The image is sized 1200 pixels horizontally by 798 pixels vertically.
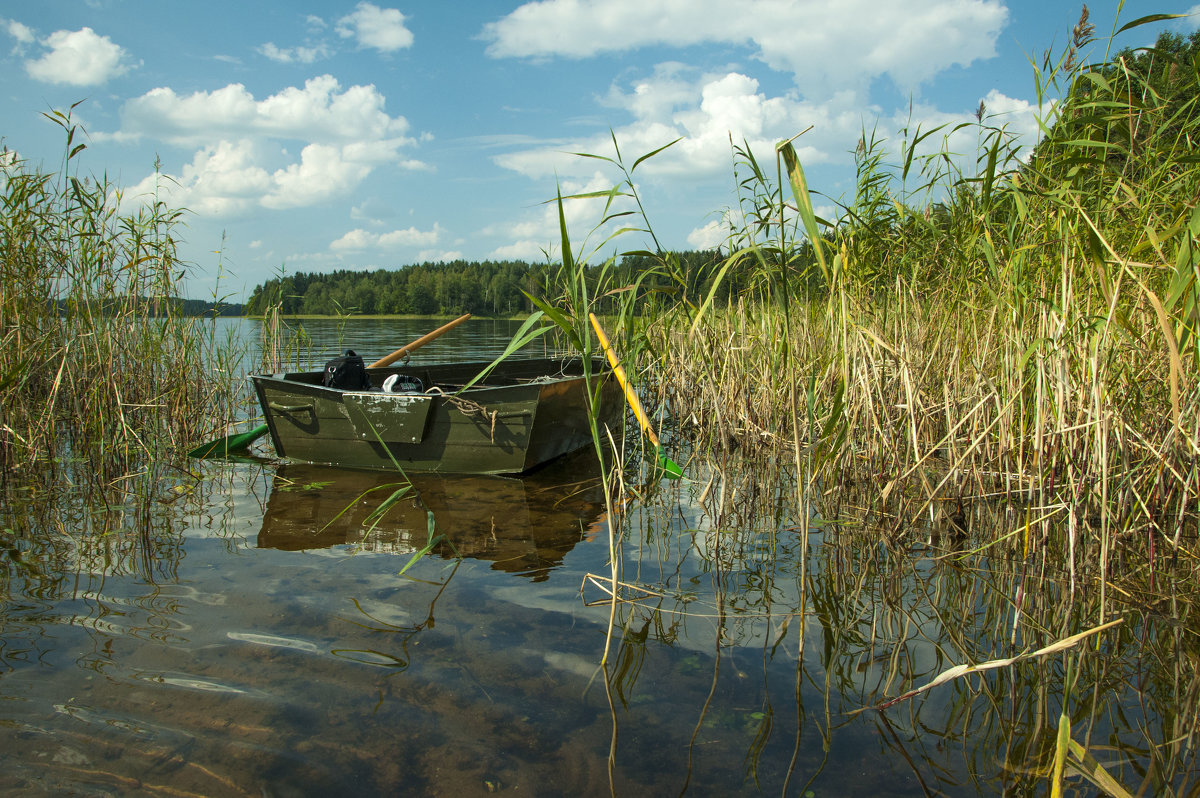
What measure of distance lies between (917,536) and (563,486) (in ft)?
8.14

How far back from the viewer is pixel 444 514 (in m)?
4.28

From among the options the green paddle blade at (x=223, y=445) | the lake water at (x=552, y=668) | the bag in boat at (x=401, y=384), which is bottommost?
the lake water at (x=552, y=668)

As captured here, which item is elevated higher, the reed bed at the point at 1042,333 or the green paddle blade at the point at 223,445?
the reed bed at the point at 1042,333

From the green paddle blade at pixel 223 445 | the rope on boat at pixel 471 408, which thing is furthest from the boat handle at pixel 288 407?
the rope on boat at pixel 471 408

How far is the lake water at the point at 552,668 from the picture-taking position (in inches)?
72.8

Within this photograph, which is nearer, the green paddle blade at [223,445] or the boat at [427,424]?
the boat at [427,424]

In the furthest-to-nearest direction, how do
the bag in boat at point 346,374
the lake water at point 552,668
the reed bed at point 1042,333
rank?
the bag in boat at point 346,374 < the reed bed at point 1042,333 < the lake water at point 552,668

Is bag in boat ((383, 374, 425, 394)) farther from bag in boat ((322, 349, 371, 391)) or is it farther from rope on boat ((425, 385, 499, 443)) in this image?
rope on boat ((425, 385, 499, 443))

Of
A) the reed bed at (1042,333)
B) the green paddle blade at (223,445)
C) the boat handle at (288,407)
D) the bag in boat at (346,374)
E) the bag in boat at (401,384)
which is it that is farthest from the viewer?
the bag in boat at (346,374)

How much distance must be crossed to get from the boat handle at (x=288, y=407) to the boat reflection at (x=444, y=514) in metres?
0.48

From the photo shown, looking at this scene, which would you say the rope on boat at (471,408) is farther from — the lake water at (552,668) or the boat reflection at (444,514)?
the lake water at (552,668)

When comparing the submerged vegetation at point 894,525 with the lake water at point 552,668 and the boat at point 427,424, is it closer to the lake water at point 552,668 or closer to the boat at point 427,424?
the lake water at point 552,668

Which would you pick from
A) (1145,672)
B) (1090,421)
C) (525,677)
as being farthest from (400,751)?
(1090,421)

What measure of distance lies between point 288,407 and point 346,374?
2.50 feet
